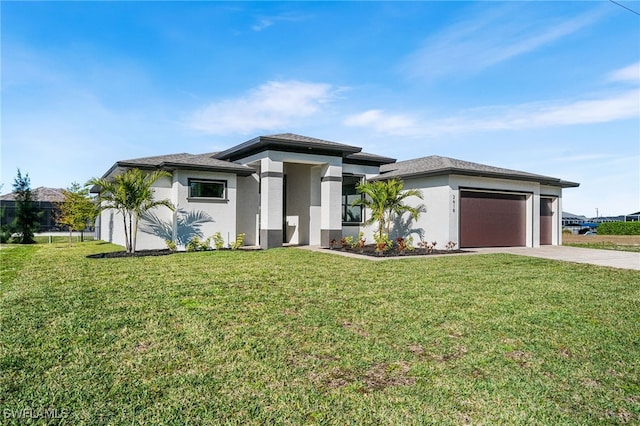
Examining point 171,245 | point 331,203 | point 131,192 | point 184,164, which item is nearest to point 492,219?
point 331,203

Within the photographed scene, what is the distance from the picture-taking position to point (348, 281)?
8.21 m

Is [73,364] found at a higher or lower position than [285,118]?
lower

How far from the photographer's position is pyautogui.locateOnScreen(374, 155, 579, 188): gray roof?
50.3 ft

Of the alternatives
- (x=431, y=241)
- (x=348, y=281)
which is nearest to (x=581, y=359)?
(x=348, y=281)

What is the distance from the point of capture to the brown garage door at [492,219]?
16.1m

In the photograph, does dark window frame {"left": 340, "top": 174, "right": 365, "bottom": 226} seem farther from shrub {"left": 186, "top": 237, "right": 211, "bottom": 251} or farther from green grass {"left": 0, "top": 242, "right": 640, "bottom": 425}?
green grass {"left": 0, "top": 242, "right": 640, "bottom": 425}

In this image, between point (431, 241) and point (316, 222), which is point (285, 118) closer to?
point (316, 222)

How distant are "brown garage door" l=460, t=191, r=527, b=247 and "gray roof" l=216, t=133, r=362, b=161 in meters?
5.36

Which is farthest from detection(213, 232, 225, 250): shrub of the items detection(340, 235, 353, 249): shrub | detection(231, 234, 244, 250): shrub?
detection(340, 235, 353, 249): shrub

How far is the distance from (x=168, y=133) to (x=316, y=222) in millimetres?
7573

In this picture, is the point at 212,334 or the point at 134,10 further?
A: the point at 134,10

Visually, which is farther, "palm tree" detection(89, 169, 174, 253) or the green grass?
"palm tree" detection(89, 169, 174, 253)

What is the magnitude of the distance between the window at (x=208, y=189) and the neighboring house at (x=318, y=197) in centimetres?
4

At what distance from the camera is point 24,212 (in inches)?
821
